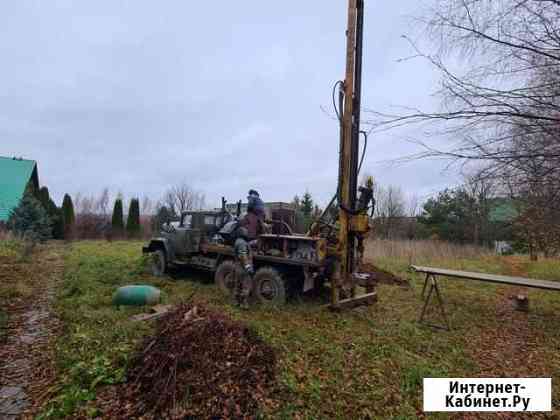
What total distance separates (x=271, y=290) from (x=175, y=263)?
3.43 m

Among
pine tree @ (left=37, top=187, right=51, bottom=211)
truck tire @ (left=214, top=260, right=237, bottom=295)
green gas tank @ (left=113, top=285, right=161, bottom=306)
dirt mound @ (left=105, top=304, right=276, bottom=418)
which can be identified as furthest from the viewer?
pine tree @ (left=37, top=187, right=51, bottom=211)

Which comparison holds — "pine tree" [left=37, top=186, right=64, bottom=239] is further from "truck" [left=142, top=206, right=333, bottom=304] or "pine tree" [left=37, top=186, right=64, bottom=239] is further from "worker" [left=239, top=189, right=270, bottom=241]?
"worker" [left=239, top=189, right=270, bottom=241]

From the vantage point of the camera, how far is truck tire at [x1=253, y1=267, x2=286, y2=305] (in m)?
5.49

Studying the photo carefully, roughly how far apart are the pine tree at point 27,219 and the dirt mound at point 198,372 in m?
16.0

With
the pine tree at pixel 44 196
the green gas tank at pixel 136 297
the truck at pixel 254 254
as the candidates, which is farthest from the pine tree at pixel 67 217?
the green gas tank at pixel 136 297

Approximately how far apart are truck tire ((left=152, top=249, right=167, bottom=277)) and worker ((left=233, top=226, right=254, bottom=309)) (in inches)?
138

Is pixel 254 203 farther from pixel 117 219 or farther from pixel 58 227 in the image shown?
pixel 117 219

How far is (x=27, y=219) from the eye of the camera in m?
15.5

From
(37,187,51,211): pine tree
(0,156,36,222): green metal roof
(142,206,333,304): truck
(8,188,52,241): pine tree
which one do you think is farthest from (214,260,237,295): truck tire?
(37,187,51,211): pine tree

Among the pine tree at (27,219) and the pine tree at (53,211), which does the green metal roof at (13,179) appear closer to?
A: the pine tree at (53,211)

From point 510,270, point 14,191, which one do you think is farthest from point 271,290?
point 14,191

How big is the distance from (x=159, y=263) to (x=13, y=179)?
20618 mm

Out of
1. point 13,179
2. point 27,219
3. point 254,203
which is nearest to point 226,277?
point 254,203

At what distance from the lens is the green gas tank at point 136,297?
539cm
